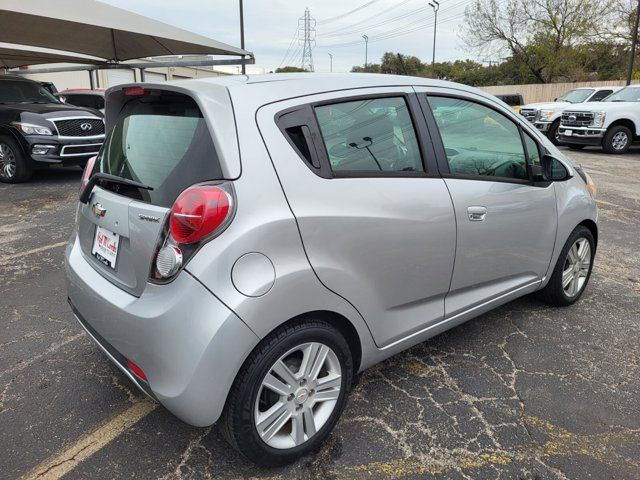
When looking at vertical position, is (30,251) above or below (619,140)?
below

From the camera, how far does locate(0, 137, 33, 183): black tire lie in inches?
329

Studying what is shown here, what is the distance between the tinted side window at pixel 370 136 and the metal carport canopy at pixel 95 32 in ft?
35.2

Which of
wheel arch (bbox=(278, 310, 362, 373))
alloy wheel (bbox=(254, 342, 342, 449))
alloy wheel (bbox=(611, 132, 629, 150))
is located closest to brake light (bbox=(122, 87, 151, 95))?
wheel arch (bbox=(278, 310, 362, 373))

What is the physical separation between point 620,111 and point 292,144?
47.4 feet

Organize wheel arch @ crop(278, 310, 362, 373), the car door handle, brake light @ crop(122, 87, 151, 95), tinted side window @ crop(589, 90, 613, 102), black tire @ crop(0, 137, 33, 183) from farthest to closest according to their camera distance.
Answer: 1. tinted side window @ crop(589, 90, 613, 102)
2. black tire @ crop(0, 137, 33, 183)
3. the car door handle
4. brake light @ crop(122, 87, 151, 95)
5. wheel arch @ crop(278, 310, 362, 373)

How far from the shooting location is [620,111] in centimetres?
1334

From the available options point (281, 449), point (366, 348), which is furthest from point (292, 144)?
point (281, 449)

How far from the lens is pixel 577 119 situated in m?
14.0

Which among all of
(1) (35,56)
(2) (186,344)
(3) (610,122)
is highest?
(1) (35,56)

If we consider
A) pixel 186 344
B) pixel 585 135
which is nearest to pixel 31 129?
pixel 186 344

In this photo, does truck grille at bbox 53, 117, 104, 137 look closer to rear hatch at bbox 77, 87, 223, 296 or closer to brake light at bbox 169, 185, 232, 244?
rear hatch at bbox 77, 87, 223, 296

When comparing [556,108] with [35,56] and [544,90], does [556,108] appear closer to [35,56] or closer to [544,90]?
[35,56]

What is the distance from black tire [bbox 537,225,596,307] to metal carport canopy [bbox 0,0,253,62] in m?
11.3

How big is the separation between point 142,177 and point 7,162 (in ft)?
26.6
